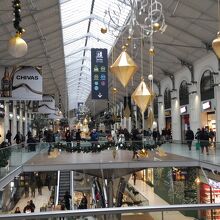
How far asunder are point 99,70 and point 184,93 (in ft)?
37.6

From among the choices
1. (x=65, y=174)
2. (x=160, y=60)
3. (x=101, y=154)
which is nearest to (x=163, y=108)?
(x=160, y=60)

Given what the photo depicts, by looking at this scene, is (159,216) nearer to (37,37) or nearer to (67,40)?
(37,37)

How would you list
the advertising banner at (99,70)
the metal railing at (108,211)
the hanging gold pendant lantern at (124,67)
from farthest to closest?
the advertising banner at (99,70), the hanging gold pendant lantern at (124,67), the metal railing at (108,211)

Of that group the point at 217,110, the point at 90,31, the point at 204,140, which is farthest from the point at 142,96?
the point at 90,31

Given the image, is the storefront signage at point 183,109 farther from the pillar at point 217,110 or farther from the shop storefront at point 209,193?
the shop storefront at point 209,193

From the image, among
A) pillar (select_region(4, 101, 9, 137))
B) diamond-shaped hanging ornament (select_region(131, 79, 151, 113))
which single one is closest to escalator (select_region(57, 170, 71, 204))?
pillar (select_region(4, 101, 9, 137))

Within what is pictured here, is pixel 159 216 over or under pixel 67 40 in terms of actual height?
under

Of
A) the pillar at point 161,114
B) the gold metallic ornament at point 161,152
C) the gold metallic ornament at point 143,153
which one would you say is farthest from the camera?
the pillar at point 161,114

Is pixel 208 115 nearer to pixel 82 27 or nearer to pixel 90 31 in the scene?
pixel 82 27

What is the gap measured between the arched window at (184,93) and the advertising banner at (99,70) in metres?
10.3

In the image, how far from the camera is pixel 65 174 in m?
29.0

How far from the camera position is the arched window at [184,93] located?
32.1 m

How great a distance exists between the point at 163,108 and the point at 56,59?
38.4 feet

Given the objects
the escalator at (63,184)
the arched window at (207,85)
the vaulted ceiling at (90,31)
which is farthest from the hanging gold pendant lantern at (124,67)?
the arched window at (207,85)
